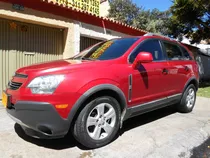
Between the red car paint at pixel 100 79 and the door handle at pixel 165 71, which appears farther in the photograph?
the door handle at pixel 165 71

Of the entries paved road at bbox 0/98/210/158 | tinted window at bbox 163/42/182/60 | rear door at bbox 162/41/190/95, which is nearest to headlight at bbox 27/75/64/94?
paved road at bbox 0/98/210/158

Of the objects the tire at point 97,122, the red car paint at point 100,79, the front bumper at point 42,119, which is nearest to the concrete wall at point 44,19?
the red car paint at point 100,79

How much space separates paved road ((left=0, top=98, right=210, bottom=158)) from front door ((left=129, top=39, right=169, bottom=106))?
60 centimetres

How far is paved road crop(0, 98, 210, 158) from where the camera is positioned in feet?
11.4

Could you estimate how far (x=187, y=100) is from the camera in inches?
232

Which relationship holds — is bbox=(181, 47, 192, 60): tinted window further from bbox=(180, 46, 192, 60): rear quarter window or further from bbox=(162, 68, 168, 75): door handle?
bbox=(162, 68, 168, 75): door handle

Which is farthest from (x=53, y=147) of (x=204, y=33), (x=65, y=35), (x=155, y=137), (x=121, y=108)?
(x=204, y=33)

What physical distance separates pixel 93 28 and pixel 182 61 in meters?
4.61

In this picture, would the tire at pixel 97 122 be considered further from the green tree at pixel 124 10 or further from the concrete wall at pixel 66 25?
the green tree at pixel 124 10

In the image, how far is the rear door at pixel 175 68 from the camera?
16.6ft

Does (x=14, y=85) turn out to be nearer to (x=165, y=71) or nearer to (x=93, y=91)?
(x=93, y=91)

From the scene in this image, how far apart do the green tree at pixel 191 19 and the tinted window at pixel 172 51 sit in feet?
24.2

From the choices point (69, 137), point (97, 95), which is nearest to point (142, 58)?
point (97, 95)

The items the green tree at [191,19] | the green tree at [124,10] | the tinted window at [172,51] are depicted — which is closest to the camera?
the tinted window at [172,51]
